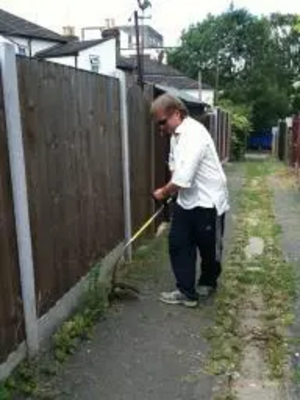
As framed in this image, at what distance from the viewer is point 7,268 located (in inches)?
157

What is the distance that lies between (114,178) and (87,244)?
1193mm

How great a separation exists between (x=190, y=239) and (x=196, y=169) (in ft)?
2.12

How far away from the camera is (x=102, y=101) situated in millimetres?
6238

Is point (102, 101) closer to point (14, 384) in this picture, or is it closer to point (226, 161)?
point (14, 384)

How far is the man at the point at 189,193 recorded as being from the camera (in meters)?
5.51

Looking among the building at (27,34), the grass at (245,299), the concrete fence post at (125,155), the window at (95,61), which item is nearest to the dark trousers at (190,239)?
the grass at (245,299)

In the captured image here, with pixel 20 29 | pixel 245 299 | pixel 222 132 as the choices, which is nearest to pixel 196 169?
Result: pixel 245 299

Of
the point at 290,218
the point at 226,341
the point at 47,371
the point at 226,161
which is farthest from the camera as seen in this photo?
the point at 226,161

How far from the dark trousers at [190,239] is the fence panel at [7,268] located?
1.94 metres

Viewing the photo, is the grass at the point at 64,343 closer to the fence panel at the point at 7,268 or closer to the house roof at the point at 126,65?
the fence panel at the point at 7,268

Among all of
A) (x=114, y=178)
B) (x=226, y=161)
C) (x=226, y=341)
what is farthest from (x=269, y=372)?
(x=226, y=161)

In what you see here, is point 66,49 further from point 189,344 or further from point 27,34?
point 189,344

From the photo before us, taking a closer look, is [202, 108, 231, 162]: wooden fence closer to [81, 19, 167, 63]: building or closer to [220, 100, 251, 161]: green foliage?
[220, 100, 251, 161]: green foliage

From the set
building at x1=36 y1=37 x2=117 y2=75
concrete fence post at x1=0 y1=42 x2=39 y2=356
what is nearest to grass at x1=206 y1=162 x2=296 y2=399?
concrete fence post at x1=0 y1=42 x2=39 y2=356
